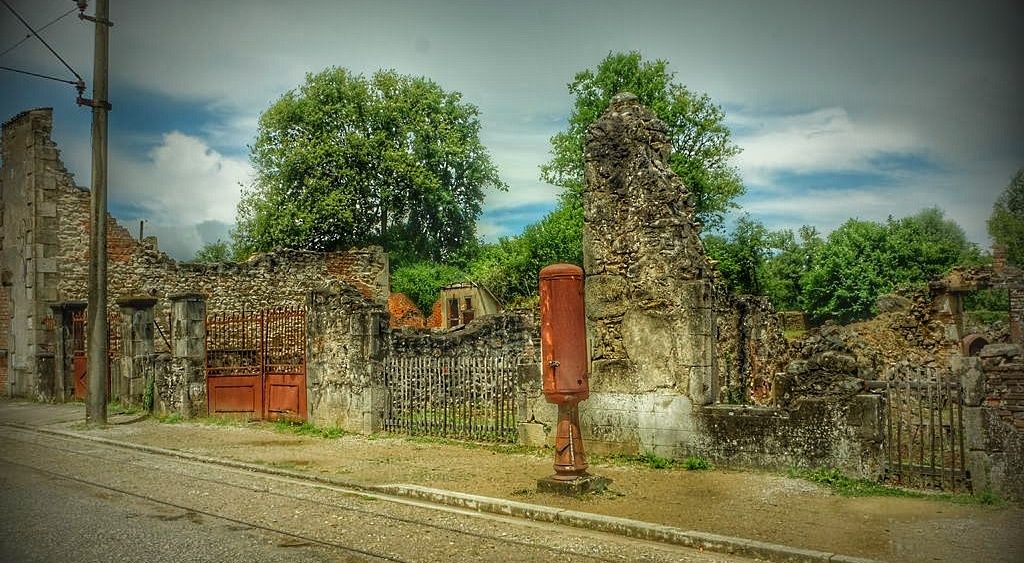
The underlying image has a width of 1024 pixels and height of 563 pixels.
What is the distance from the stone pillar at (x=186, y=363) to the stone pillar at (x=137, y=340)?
1.17m

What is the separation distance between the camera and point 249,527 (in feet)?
24.5

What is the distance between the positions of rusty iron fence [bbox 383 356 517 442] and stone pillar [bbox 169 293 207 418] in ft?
17.9

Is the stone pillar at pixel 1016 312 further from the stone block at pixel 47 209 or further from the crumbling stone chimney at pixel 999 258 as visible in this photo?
the stone block at pixel 47 209

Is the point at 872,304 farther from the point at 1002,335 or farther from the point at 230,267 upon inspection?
the point at 230,267

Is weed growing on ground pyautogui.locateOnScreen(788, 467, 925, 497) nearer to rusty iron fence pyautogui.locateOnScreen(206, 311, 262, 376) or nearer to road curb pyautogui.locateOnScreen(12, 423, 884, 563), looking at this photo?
road curb pyautogui.locateOnScreen(12, 423, 884, 563)

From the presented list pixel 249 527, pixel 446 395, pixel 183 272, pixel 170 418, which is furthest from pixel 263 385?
pixel 183 272

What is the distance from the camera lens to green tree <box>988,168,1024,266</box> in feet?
31.4

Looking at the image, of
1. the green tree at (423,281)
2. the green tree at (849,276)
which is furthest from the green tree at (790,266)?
the green tree at (423,281)

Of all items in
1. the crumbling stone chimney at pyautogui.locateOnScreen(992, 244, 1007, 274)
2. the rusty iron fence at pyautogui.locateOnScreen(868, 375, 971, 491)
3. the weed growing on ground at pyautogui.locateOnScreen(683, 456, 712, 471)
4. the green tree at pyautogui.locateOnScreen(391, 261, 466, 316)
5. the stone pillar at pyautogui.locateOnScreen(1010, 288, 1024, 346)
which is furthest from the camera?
the green tree at pyautogui.locateOnScreen(391, 261, 466, 316)

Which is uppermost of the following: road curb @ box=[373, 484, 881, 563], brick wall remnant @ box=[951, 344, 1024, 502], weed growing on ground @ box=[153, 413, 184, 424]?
brick wall remnant @ box=[951, 344, 1024, 502]

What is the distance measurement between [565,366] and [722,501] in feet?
7.44

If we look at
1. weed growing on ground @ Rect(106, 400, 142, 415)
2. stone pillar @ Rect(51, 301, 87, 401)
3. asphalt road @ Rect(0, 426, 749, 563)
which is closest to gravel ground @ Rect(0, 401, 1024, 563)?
asphalt road @ Rect(0, 426, 749, 563)

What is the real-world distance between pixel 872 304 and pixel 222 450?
44969 millimetres

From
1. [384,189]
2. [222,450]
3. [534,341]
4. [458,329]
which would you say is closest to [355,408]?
[222,450]
